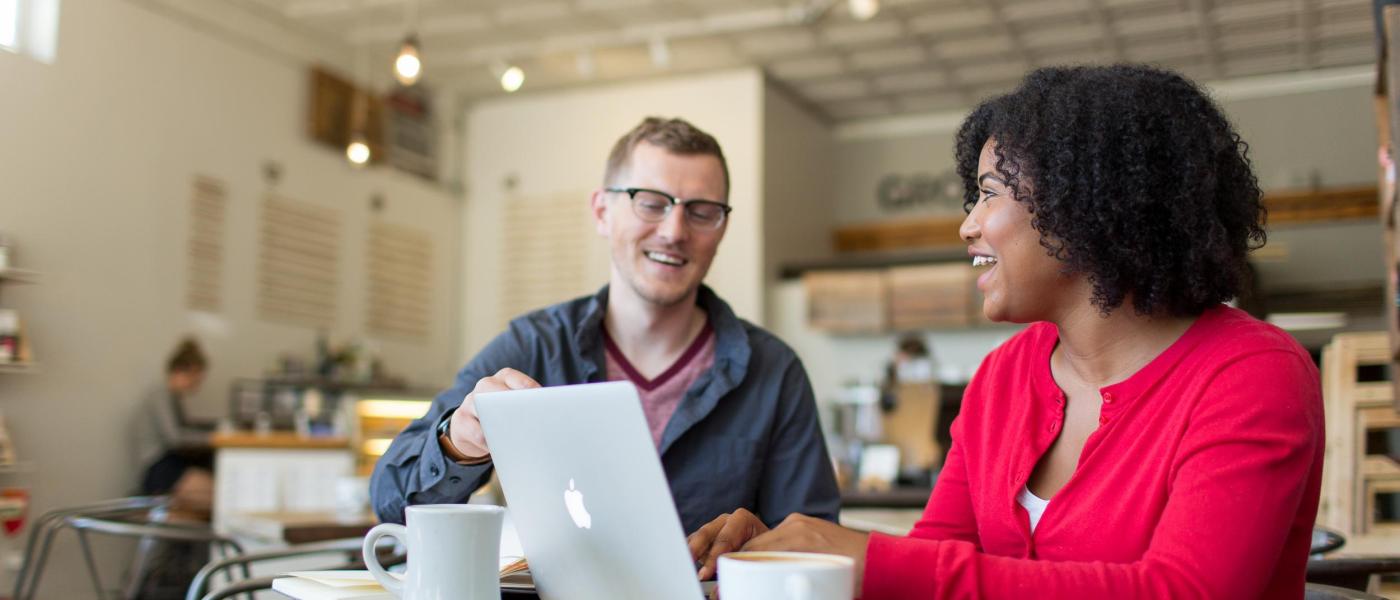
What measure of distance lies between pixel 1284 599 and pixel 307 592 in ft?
3.56

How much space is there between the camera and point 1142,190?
1.40 metres

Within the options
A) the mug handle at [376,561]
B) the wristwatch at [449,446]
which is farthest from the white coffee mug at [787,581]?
the wristwatch at [449,446]

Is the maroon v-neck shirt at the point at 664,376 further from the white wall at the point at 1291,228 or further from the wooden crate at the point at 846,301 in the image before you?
the wooden crate at the point at 846,301

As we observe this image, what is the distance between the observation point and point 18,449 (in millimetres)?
6191

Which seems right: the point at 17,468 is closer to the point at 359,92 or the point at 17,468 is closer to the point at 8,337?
the point at 8,337

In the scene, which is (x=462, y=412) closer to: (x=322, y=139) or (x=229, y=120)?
(x=229, y=120)

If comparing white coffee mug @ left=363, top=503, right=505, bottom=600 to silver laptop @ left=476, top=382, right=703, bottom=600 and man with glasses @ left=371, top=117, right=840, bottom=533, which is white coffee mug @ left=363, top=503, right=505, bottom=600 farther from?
man with glasses @ left=371, top=117, right=840, bottom=533

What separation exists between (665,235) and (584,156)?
7.33m

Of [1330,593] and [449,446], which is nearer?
[1330,593]

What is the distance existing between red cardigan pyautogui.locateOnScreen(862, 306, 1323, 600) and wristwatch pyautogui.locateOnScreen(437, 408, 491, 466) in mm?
690

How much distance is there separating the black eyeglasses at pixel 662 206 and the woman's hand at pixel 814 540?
1114 millimetres

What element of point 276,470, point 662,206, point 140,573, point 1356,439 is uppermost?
point 662,206

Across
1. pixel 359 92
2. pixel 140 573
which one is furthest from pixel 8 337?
pixel 359 92

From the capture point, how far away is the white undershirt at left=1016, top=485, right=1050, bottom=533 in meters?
1.47
